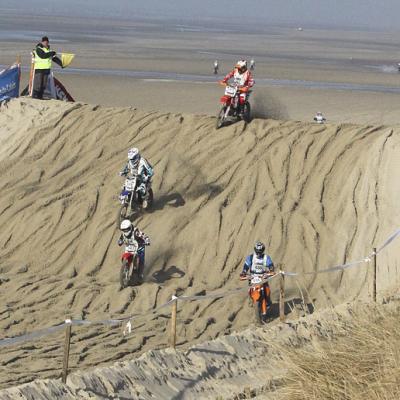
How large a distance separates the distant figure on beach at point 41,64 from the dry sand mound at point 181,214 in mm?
1963

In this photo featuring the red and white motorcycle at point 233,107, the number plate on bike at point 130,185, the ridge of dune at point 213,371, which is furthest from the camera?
the red and white motorcycle at point 233,107

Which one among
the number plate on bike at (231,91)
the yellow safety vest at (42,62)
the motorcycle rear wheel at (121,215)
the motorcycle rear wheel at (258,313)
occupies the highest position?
the yellow safety vest at (42,62)

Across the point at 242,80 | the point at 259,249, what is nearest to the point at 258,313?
the point at 259,249

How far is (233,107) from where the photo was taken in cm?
1900

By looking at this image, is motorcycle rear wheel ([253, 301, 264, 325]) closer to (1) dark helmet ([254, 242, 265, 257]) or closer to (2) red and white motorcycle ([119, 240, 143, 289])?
(1) dark helmet ([254, 242, 265, 257])

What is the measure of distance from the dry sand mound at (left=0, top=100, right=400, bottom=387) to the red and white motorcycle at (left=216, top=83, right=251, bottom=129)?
261 millimetres

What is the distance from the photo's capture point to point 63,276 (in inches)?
591

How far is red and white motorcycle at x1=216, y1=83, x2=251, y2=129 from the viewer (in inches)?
743

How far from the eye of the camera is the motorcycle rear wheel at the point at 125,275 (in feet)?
45.7

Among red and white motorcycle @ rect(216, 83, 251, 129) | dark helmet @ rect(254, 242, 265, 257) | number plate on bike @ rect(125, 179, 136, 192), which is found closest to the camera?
dark helmet @ rect(254, 242, 265, 257)

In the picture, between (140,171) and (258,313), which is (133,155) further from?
(258,313)

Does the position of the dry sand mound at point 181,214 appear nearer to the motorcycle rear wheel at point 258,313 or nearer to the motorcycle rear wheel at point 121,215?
the motorcycle rear wheel at point 121,215

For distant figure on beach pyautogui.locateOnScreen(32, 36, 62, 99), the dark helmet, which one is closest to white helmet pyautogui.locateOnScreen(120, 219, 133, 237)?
the dark helmet

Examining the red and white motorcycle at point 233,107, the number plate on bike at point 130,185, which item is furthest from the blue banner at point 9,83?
the number plate on bike at point 130,185
